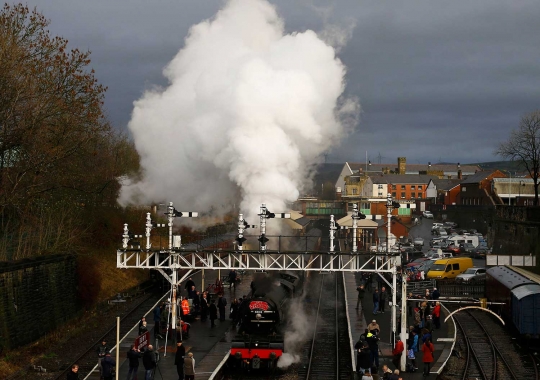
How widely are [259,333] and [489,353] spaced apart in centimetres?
946

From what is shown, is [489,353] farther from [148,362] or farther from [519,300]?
[148,362]

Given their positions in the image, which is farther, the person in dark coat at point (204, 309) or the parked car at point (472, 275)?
the parked car at point (472, 275)

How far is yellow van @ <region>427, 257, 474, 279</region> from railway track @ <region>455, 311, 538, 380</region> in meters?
9.89

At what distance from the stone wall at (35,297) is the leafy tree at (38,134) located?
106cm

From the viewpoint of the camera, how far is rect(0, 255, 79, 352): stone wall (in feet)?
77.1

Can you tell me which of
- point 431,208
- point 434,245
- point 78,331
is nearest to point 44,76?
point 78,331

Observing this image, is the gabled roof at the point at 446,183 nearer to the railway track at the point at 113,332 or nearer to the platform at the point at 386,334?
the platform at the point at 386,334

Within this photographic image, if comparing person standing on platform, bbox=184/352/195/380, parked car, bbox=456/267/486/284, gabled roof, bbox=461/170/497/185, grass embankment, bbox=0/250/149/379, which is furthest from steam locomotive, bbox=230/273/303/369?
gabled roof, bbox=461/170/497/185

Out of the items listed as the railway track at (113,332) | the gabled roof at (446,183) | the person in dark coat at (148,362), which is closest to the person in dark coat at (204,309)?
the railway track at (113,332)

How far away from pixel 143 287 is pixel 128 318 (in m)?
10.0

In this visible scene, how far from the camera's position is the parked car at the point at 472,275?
40653 mm

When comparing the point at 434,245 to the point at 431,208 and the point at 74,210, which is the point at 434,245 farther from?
the point at 74,210

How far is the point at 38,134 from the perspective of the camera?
2731cm

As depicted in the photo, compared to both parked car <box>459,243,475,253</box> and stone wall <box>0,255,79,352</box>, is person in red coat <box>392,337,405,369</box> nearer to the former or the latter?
stone wall <box>0,255,79,352</box>
